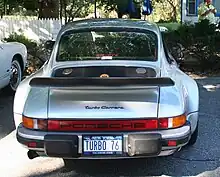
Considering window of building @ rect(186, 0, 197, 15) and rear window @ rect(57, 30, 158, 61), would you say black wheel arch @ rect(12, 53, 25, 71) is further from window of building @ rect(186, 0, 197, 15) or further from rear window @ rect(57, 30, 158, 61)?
window of building @ rect(186, 0, 197, 15)

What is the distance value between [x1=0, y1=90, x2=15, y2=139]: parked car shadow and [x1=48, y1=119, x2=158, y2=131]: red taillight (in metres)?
2.19

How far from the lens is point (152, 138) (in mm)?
3926

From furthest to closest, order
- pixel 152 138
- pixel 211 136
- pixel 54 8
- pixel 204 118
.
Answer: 1. pixel 54 8
2. pixel 204 118
3. pixel 211 136
4. pixel 152 138

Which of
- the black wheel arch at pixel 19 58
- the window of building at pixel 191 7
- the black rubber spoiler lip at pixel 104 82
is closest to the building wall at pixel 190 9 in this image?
the window of building at pixel 191 7

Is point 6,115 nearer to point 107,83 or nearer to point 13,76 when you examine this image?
point 13,76

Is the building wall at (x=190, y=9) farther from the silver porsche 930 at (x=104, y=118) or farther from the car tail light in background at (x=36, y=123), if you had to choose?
the car tail light in background at (x=36, y=123)

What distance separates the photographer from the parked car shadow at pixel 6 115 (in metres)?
6.22

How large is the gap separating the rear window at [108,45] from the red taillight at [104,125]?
1.39 meters

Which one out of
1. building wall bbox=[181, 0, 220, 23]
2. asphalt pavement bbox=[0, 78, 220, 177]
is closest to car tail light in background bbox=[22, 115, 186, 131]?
asphalt pavement bbox=[0, 78, 220, 177]

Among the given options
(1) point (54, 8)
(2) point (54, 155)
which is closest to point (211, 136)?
(2) point (54, 155)

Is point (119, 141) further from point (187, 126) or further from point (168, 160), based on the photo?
point (168, 160)

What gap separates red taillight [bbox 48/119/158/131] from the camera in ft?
13.0

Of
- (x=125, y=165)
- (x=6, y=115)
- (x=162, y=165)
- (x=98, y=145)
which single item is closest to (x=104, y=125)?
(x=98, y=145)

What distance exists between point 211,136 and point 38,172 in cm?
241
